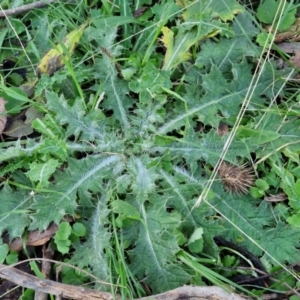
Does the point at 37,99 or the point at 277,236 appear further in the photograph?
the point at 37,99

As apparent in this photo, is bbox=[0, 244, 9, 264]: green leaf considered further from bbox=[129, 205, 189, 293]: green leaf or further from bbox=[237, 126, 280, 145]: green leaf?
bbox=[237, 126, 280, 145]: green leaf

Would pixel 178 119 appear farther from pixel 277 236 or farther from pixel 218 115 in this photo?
pixel 277 236

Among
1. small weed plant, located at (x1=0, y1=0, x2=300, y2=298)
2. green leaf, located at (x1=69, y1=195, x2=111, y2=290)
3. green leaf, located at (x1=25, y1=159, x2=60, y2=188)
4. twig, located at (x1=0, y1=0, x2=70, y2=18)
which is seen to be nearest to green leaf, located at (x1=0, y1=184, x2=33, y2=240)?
small weed plant, located at (x1=0, y1=0, x2=300, y2=298)

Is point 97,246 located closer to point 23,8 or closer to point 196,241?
point 196,241

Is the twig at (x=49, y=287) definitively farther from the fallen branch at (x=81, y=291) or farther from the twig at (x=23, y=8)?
the twig at (x=23, y=8)

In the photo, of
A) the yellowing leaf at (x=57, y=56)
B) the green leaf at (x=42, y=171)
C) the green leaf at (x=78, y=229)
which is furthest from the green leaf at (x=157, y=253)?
the yellowing leaf at (x=57, y=56)

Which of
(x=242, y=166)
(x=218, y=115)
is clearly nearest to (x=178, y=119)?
(x=218, y=115)
